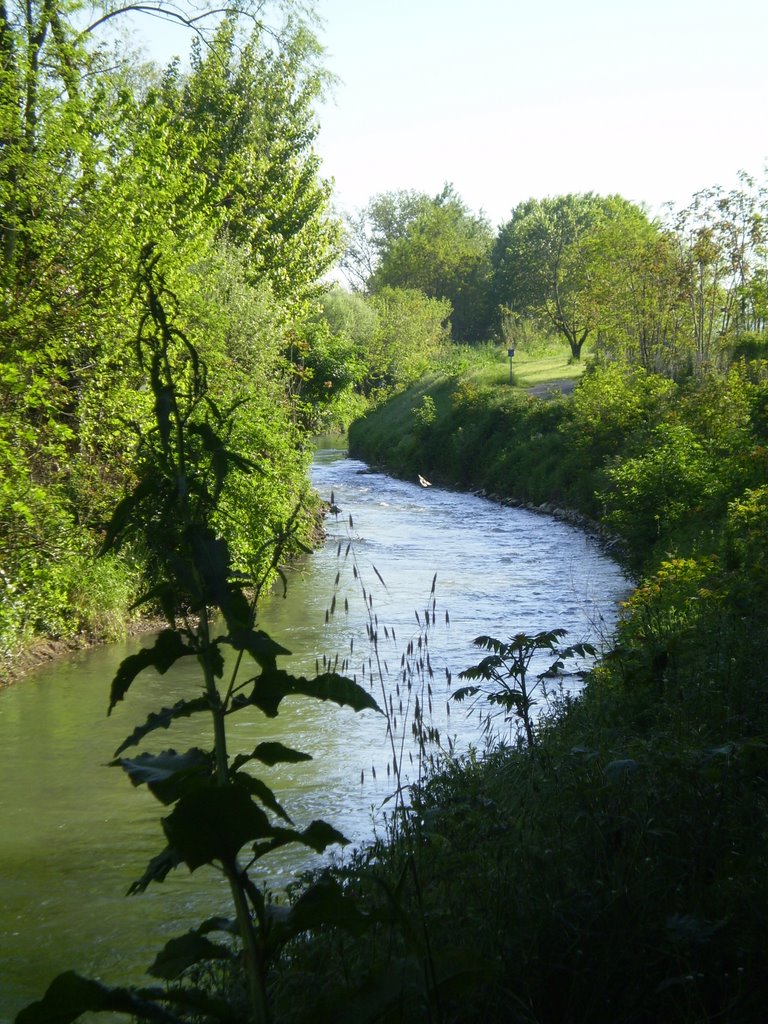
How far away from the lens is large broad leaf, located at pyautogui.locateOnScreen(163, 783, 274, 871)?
6.55 feet

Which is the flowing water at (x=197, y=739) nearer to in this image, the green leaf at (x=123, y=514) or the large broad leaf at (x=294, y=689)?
the large broad leaf at (x=294, y=689)

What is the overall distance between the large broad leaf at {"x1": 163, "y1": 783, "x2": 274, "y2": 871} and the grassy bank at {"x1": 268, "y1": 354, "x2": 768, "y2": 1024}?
1.07 feet

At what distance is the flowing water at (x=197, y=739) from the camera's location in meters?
6.05

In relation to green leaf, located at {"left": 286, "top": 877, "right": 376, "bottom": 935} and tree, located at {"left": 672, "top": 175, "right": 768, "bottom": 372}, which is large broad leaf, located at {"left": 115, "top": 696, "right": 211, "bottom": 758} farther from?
tree, located at {"left": 672, "top": 175, "right": 768, "bottom": 372}

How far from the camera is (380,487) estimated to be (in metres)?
33.5

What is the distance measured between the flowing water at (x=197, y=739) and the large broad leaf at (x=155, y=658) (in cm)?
84

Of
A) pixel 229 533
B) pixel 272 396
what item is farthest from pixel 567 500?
pixel 229 533

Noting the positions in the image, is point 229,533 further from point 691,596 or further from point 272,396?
point 691,596

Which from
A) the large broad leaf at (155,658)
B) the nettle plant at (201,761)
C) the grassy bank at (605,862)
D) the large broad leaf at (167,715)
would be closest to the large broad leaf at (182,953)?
the nettle plant at (201,761)

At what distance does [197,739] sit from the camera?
9.83 metres

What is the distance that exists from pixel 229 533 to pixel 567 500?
44.4ft

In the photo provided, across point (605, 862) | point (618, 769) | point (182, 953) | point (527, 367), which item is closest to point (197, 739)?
point (618, 769)

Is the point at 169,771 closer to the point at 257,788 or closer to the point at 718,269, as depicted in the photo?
the point at 257,788

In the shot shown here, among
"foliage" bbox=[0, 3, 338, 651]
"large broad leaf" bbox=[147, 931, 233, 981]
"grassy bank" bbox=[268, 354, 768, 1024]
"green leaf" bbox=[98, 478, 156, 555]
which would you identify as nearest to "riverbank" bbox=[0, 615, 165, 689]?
"foliage" bbox=[0, 3, 338, 651]
